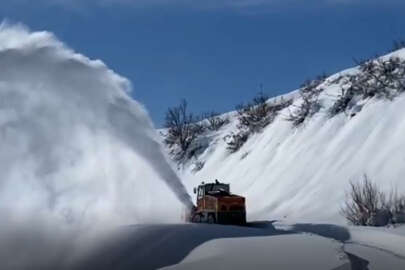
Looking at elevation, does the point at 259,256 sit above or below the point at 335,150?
below

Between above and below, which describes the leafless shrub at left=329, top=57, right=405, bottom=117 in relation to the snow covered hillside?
above

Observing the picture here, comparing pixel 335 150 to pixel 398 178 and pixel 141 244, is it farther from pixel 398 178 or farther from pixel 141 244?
pixel 141 244

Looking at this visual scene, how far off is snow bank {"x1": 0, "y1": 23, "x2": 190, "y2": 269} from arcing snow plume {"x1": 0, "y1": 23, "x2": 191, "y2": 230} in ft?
0.11

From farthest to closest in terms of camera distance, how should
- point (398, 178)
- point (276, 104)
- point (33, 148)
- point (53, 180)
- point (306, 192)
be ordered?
point (276, 104), point (306, 192), point (398, 178), point (53, 180), point (33, 148)

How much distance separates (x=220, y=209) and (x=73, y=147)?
9.02m

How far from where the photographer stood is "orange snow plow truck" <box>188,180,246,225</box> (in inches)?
1232

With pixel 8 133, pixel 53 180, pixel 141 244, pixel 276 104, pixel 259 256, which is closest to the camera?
pixel 259 256

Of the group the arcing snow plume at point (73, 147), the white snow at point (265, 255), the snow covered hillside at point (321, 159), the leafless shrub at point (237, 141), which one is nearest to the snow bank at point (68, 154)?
the arcing snow plume at point (73, 147)

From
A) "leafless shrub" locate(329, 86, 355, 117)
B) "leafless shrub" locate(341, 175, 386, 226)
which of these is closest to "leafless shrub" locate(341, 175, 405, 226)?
"leafless shrub" locate(341, 175, 386, 226)

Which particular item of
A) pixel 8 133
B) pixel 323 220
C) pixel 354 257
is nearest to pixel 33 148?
pixel 8 133

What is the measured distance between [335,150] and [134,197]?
1146cm

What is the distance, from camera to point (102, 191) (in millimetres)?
29250

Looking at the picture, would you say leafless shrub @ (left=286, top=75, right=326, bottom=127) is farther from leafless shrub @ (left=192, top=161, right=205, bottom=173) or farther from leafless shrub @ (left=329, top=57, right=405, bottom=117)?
leafless shrub @ (left=192, top=161, right=205, bottom=173)

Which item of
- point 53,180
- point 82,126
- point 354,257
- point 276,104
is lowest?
point 354,257
